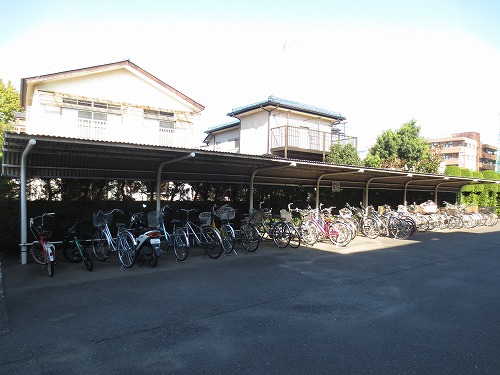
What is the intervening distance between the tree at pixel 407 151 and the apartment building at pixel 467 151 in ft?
129

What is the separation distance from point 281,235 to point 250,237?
989 mm

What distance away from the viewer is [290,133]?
1784cm

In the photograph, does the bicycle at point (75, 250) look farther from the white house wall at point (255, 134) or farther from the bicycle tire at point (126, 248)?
the white house wall at point (255, 134)

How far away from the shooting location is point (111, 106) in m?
15.5

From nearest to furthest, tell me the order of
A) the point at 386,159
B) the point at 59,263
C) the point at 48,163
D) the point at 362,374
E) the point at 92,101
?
1. the point at 362,374
2. the point at 59,263
3. the point at 48,163
4. the point at 92,101
5. the point at 386,159

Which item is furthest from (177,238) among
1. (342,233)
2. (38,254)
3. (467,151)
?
(467,151)

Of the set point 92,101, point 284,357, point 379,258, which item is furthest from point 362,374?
point 92,101

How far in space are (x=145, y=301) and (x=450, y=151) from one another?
64947 millimetres

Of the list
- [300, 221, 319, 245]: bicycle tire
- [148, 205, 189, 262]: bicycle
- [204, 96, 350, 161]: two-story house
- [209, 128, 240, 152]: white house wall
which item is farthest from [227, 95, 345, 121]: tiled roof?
[148, 205, 189, 262]: bicycle

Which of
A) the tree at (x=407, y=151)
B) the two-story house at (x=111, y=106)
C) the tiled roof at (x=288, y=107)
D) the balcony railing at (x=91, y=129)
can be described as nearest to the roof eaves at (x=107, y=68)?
the two-story house at (x=111, y=106)

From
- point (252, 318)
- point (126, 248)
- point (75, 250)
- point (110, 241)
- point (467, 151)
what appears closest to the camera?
point (252, 318)

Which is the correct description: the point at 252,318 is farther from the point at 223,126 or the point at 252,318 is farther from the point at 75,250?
the point at 223,126

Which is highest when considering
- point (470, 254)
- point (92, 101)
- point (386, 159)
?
point (92, 101)

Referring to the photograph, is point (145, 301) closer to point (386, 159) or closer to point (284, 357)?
point (284, 357)
